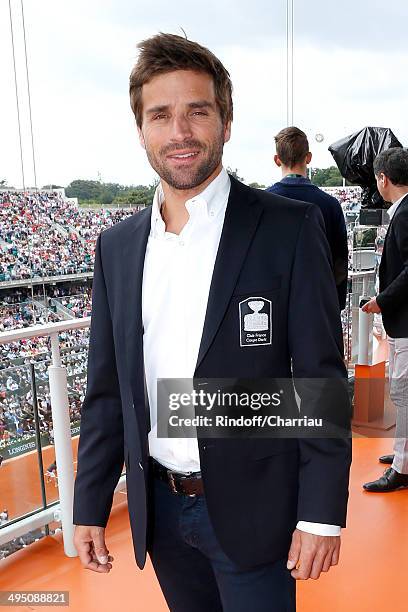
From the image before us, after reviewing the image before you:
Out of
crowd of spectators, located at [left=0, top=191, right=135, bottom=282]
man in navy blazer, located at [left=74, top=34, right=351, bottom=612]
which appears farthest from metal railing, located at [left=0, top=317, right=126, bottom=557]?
crowd of spectators, located at [left=0, top=191, right=135, bottom=282]

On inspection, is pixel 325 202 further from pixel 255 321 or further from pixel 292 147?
pixel 255 321

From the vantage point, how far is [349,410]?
1.06m

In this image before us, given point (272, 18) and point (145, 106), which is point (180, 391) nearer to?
point (145, 106)

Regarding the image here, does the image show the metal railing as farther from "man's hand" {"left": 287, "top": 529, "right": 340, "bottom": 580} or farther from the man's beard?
"man's hand" {"left": 287, "top": 529, "right": 340, "bottom": 580}

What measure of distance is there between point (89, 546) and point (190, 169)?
851 millimetres

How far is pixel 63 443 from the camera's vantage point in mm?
2188

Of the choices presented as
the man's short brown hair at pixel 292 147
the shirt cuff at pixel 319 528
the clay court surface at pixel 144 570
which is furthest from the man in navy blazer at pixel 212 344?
the man's short brown hair at pixel 292 147

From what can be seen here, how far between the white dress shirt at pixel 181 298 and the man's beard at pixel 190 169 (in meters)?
0.03

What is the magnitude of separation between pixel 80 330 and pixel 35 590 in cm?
101

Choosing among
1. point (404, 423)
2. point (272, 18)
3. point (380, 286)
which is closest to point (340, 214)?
point (380, 286)

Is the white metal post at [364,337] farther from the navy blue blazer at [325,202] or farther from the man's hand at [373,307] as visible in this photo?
the navy blue blazer at [325,202]

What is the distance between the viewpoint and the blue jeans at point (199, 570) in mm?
1023

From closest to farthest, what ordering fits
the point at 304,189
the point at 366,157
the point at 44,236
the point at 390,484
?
the point at 304,189, the point at 390,484, the point at 366,157, the point at 44,236

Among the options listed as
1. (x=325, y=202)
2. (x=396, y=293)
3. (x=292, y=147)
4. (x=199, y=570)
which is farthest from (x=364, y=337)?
(x=199, y=570)
